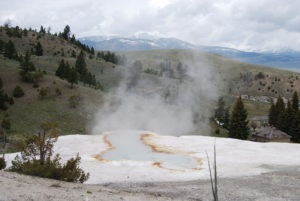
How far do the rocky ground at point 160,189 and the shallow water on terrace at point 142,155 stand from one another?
4.56 metres

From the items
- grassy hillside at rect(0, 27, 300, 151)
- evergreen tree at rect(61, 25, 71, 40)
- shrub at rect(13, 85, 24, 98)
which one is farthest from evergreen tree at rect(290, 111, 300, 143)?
evergreen tree at rect(61, 25, 71, 40)

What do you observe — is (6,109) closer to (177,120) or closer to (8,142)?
(8,142)

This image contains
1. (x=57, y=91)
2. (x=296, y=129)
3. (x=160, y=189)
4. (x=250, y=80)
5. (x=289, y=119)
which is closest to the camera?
(x=160, y=189)

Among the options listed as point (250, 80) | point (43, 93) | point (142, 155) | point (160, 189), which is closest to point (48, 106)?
point (43, 93)

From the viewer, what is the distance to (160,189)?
1517 centimetres

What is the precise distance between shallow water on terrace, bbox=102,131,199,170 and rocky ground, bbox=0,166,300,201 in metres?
4.56

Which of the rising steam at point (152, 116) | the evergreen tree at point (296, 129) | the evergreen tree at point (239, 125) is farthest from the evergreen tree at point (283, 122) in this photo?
the rising steam at point (152, 116)

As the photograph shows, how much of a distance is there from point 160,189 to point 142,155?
32.7 ft

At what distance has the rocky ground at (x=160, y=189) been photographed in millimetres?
11170

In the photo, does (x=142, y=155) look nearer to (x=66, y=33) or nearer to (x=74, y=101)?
(x=74, y=101)

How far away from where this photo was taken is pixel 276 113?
5566 cm

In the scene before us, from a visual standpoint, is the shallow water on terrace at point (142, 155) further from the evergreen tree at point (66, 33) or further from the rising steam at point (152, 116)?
the evergreen tree at point (66, 33)

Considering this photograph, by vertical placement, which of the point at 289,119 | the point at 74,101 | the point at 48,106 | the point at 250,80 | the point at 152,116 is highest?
the point at 250,80

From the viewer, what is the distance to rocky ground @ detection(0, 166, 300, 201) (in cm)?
1117
